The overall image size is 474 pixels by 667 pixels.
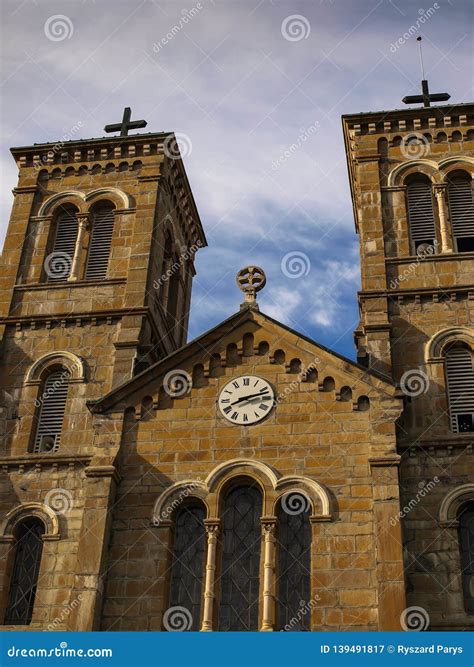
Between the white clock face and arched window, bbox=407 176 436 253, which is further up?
arched window, bbox=407 176 436 253

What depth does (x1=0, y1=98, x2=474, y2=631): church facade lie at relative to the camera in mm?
22719

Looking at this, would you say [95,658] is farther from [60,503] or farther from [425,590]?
[425,590]

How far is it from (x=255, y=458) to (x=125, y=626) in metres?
4.77

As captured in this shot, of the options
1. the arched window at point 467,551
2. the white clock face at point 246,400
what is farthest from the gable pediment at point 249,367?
the arched window at point 467,551

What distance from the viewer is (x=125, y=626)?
22.4 m

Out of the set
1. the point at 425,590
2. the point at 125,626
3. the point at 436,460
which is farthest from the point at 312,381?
the point at 125,626

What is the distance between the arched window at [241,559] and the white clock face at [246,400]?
1.73 meters

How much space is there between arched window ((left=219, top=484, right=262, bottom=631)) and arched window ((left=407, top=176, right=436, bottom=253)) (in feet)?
32.2

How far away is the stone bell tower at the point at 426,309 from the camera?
23578 mm

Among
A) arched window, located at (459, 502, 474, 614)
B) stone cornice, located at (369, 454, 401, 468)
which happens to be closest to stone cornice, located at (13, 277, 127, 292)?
stone cornice, located at (369, 454, 401, 468)

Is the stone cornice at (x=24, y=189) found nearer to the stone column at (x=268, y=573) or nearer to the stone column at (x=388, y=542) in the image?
the stone column at (x=268, y=573)

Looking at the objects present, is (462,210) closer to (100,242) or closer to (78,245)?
(100,242)

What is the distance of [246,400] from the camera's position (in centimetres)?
2533

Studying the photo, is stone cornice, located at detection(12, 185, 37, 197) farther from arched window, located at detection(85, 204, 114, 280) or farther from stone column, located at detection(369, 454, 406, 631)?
stone column, located at detection(369, 454, 406, 631)
